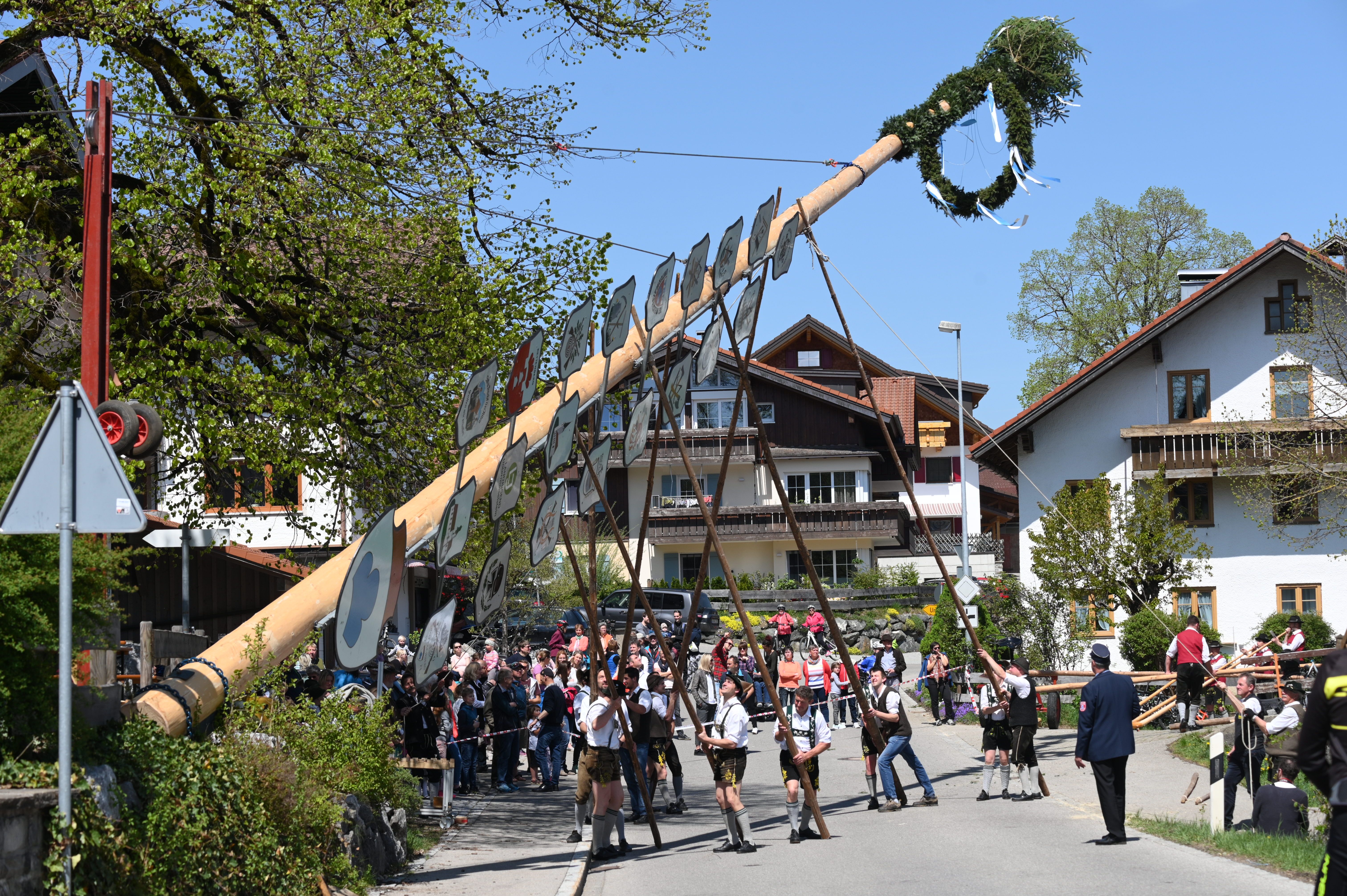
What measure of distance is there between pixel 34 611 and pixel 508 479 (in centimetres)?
424

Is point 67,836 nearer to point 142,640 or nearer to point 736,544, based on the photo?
point 142,640

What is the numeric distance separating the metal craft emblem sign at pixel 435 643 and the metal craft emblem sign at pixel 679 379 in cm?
581

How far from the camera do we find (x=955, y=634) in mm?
28203

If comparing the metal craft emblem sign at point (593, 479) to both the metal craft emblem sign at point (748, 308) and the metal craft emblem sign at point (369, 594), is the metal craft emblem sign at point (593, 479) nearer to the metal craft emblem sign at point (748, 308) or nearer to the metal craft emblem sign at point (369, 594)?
the metal craft emblem sign at point (748, 308)

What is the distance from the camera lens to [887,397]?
6216 centimetres

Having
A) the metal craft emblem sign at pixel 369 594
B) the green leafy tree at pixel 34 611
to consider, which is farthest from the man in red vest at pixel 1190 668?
the green leafy tree at pixel 34 611

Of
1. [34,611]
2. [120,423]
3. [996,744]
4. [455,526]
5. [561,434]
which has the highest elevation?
[561,434]

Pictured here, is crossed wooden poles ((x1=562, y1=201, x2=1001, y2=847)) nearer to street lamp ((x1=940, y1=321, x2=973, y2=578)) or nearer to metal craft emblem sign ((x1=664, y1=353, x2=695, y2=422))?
metal craft emblem sign ((x1=664, y1=353, x2=695, y2=422))

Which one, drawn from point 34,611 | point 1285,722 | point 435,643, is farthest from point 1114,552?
point 34,611

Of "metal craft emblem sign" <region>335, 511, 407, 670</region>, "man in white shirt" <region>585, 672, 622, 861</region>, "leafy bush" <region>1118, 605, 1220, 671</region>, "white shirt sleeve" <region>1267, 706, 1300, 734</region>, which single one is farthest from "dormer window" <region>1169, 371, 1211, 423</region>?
"metal craft emblem sign" <region>335, 511, 407, 670</region>

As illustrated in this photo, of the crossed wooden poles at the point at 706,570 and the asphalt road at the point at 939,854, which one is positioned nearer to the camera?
the asphalt road at the point at 939,854

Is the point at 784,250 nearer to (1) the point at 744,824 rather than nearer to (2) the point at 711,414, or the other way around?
(1) the point at 744,824

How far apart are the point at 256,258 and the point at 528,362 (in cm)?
577

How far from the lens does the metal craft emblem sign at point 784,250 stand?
15742 millimetres
